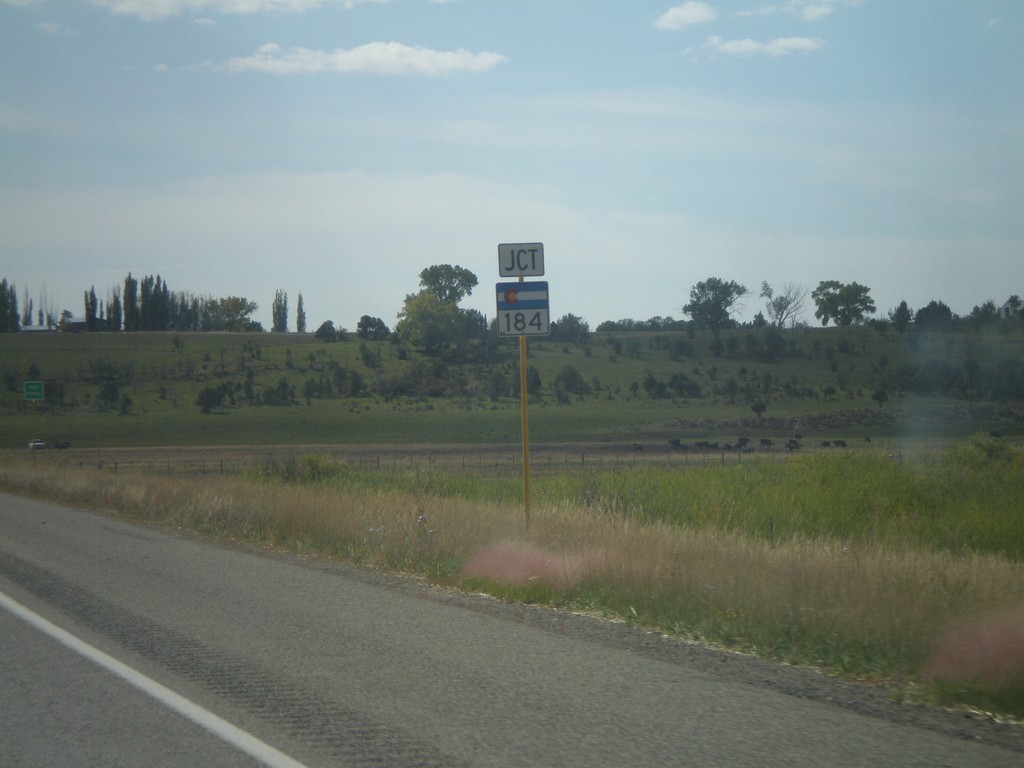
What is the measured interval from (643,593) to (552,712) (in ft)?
13.3

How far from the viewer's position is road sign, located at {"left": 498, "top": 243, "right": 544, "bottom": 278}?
14741 mm

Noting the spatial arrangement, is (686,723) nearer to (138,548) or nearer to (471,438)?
(138,548)

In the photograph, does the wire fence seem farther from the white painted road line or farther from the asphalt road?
the white painted road line

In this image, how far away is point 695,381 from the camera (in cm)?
7350

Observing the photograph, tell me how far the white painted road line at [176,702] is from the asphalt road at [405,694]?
2cm

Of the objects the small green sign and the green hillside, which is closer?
the small green sign

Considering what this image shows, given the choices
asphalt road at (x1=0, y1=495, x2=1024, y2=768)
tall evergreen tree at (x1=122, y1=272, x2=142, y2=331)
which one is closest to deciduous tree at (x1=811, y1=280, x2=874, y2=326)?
asphalt road at (x1=0, y1=495, x2=1024, y2=768)

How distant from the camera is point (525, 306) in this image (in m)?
14.6

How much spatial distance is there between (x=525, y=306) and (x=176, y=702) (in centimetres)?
852

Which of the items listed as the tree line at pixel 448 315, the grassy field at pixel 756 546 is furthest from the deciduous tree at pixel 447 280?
the grassy field at pixel 756 546

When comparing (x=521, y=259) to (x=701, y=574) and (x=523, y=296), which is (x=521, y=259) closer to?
(x=523, y=296)

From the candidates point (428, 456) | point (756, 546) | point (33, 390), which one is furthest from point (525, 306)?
point (428, 456)

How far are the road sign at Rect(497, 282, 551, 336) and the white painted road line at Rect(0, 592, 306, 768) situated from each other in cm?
723

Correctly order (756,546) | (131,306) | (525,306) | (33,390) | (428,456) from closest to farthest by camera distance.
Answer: (756,546) → (525,306) → (33,390) → (428,456) → (131,306)
